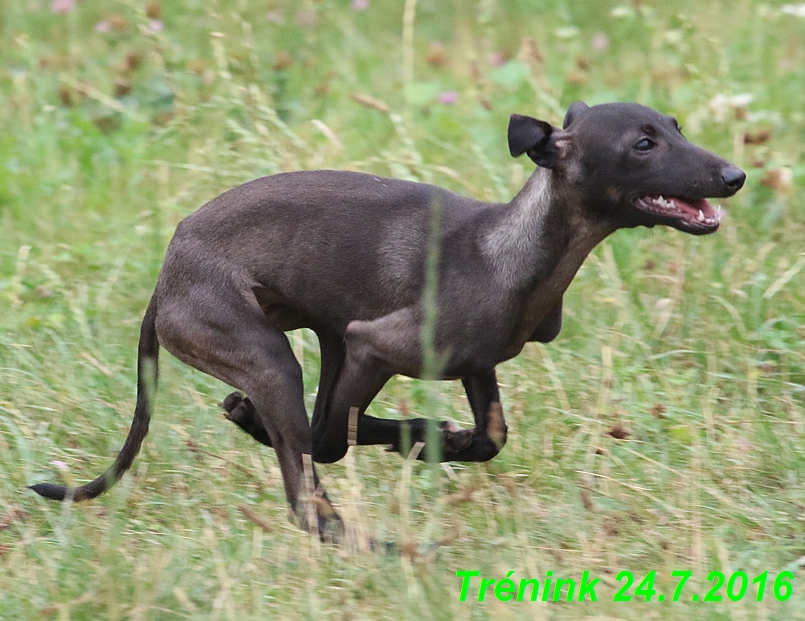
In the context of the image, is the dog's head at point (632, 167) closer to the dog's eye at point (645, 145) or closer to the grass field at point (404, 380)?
the dog's eye at point (645, 145)

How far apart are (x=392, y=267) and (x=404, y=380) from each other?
125cm

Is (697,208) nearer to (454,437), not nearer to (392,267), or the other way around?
(392,267)

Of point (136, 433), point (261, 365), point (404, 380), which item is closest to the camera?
point (261, 365)

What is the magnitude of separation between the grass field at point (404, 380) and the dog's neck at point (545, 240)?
0.77 meters

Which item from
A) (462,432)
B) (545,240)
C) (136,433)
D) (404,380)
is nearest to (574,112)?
(545,240)

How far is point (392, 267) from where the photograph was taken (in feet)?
15.8

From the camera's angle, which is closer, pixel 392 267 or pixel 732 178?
pixel 732 178

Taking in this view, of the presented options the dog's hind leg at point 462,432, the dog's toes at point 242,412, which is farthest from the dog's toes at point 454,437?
the dog's toes at point 242,412

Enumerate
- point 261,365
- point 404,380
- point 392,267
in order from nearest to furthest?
point 261,365 < point 392,267 < point 404,380

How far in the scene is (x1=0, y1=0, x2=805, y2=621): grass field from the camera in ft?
13.9

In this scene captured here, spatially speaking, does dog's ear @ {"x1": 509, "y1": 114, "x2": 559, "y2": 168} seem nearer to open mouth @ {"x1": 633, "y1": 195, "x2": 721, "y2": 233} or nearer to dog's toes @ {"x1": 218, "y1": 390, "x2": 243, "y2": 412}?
open mouth @ {"x1": 633, "y1": 195, "x2": 721, "y2": 233}

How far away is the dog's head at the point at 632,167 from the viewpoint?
4609 millimetres

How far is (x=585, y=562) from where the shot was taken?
4.41 metres

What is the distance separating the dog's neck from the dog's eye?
279 mm
